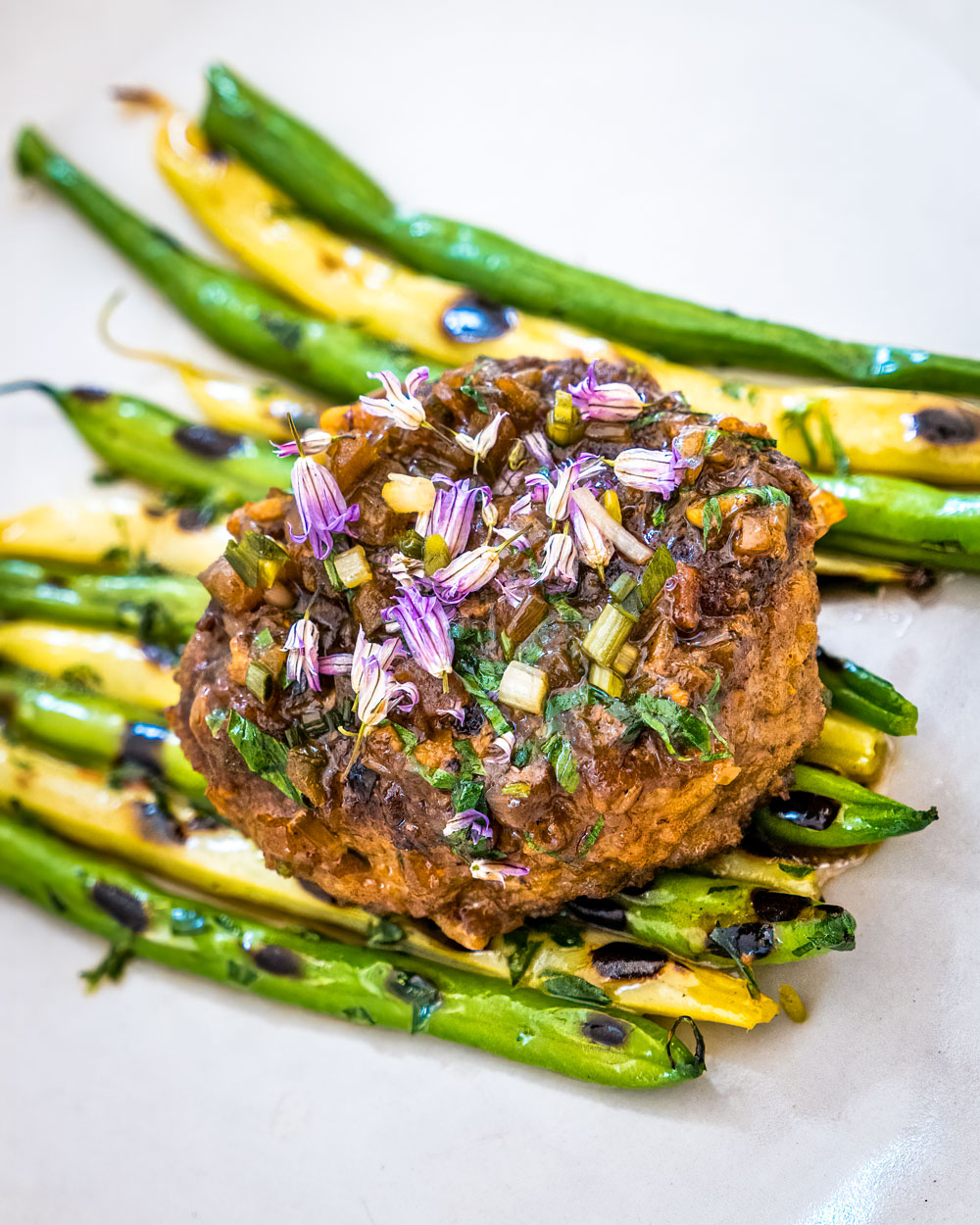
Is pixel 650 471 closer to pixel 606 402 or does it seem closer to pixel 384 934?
pixel 606 402

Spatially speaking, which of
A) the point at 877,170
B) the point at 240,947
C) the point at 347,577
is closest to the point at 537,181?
the point at 877,170

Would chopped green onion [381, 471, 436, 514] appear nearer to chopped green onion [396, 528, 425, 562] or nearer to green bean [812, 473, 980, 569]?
chopped green onion [396, 528, 425, 562]

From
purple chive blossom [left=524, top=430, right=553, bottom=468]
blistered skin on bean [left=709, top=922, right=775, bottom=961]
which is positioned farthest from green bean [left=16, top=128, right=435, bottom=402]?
blistered skin on bean [left=709, top=922, right=775, bottom=961]

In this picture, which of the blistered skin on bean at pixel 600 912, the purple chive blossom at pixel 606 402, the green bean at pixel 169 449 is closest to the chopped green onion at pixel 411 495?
the purple chive blossom at pixel 606 402

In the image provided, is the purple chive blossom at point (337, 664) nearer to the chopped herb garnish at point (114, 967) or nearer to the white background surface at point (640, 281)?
the white background surface at point (640, 281)

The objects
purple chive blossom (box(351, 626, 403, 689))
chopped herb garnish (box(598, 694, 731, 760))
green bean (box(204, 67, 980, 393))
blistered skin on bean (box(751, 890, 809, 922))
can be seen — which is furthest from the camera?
green bean (box(204, 67, 980, 393))

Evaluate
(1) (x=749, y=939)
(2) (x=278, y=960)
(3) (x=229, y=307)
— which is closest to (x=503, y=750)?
(1) (x=749, y=939)
